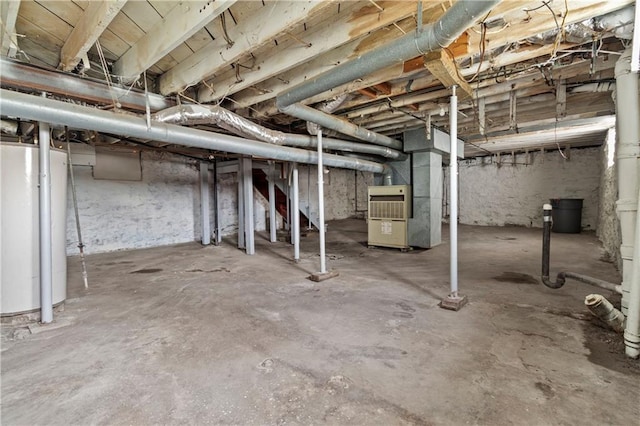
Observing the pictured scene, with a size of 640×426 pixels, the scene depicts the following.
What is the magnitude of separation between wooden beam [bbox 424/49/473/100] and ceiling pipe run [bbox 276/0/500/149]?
0.31 m

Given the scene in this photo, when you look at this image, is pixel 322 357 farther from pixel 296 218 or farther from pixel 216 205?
pixel 216 205

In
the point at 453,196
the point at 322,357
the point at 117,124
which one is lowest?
the point at 322,357

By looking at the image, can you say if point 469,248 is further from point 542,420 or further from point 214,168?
point 214,168

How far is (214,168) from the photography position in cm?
607

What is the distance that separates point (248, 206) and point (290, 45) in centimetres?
327

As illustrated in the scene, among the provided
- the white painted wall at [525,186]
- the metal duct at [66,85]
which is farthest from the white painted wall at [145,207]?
the white painted wall at [525,186]

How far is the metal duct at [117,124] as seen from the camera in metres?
1.92

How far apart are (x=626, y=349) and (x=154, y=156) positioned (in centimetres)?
706

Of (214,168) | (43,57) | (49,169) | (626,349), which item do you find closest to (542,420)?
(626,349)

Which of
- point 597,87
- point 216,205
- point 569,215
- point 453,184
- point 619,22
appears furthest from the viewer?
point 569,215

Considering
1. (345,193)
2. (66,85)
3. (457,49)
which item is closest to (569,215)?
(345,193)

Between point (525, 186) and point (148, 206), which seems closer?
point (148, 206)

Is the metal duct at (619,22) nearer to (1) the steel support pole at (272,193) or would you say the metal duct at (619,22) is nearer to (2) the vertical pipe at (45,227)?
(2) the vertical pipe at (45,227)

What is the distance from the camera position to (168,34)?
1819 mm
